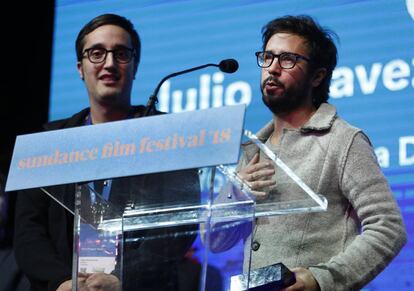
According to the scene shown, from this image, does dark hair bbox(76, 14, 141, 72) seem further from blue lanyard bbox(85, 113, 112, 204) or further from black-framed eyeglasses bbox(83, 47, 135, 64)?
blue lanyard bbox(85, 113, 112, 204)

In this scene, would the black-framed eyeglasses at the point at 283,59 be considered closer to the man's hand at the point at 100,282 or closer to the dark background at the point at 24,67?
the man's hand at the point at 100,282

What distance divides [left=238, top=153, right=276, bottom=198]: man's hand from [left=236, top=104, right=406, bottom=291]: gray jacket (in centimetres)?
27

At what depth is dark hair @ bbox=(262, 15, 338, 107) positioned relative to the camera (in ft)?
8.84

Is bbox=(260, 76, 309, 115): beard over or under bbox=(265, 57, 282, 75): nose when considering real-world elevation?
under

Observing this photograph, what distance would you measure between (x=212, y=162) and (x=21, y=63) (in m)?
2.85

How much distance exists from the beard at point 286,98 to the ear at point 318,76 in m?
0.07

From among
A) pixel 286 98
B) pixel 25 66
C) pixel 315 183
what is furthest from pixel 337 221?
pixel 25 66

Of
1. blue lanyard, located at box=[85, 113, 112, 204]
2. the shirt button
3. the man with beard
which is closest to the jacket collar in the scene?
the man with beard

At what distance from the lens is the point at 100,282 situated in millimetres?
2012

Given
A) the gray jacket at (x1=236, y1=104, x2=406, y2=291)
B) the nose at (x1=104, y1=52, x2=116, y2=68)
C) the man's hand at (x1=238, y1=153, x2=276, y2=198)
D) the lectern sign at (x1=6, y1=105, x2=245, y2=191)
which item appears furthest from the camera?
the nose at (x1=104, y1=52, x2=116, y2=68)

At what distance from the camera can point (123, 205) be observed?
204cm

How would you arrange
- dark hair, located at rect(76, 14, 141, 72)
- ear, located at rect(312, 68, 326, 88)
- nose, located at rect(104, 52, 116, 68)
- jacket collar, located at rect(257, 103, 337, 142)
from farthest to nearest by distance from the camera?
dark hair, located at rect(76, 14, 141, 72) < nose, located at rect(104, 52, 116, 68) < ear, located at rect(312, 68, 326, 88) < jacket collar, located at rect(257, 103, 337, 142)

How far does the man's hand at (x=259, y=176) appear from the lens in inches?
77.4

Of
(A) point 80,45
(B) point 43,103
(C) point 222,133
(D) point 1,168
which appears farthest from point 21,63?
(C) point 222,133
